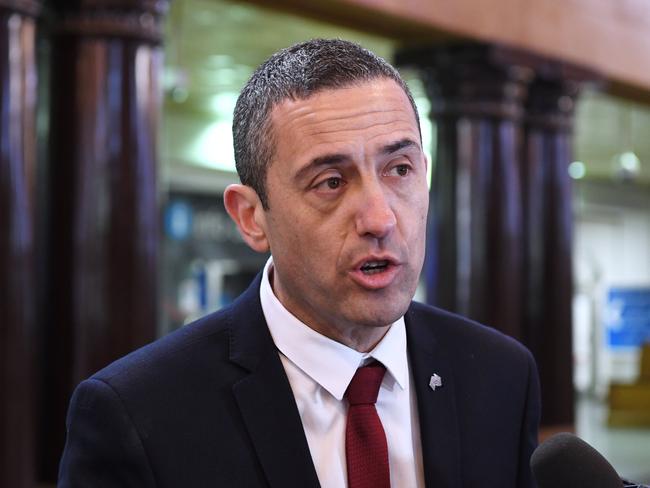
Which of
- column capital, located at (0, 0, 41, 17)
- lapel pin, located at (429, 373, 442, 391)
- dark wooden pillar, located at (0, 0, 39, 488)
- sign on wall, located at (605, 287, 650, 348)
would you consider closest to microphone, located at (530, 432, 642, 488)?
lapel pin, located at (429, 373, 442, 391)

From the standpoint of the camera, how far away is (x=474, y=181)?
6914 millimetres

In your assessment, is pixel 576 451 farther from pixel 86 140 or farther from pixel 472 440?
pixel 86 140

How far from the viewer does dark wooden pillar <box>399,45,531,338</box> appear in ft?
22.7

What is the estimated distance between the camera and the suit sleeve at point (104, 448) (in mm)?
1496

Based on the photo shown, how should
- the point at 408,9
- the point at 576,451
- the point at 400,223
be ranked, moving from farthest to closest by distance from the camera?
the point at 408,9 → the point at 400,223 → the point at 576,451

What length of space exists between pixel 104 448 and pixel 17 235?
3087mm

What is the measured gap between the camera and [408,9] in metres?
6.32

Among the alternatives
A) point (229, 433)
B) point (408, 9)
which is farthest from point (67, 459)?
point (408, 9)

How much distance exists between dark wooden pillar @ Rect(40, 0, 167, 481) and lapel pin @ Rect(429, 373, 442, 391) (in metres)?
3.26

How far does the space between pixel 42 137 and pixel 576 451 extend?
425 centimetres

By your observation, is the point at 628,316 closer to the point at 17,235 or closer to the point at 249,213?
the point at 17,235

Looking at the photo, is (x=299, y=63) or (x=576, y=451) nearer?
(x=576, y=451)

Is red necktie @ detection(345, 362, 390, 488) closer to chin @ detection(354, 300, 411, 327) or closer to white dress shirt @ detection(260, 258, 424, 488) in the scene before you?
white dress shirt @ detection(260, 258, 424, 488)

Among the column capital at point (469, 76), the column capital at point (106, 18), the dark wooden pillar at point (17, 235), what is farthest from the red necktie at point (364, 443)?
the column capital at point (469, 76)
